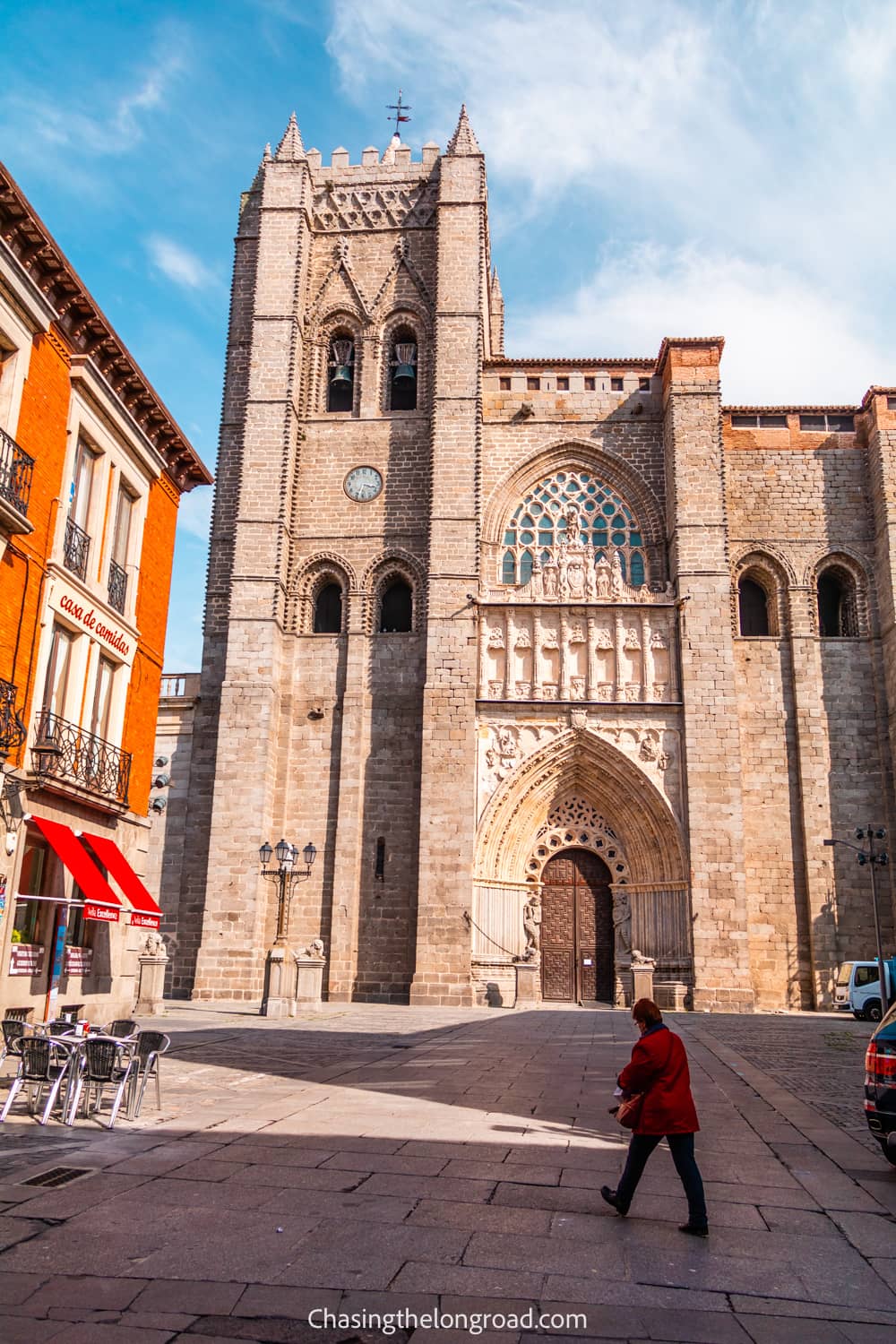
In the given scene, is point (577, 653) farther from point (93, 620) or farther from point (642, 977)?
point (93, 620)

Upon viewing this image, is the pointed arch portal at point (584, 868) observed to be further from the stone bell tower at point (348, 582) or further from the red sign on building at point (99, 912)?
the red sign on building at point (99, 912)

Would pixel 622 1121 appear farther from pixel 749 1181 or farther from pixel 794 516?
pixel 794 516

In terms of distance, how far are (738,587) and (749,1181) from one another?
20.6 meters

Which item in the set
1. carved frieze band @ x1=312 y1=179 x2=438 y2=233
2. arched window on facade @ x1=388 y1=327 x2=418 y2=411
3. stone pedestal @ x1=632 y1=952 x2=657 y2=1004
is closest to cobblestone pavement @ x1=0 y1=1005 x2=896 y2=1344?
stone pedestal @ x1=632 y1=952 x2=657 y2=1004

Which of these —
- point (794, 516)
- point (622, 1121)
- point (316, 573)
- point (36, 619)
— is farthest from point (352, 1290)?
point (794, 516)

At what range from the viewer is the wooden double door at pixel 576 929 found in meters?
23.5

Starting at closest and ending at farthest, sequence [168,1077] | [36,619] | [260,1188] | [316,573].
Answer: [260,1188], [168,1077], [36,619], [316,573]

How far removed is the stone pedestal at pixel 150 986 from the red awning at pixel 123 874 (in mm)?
3193

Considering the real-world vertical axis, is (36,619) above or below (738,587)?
below

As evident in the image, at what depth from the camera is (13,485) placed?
1209 cm

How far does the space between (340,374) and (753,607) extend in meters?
11.5

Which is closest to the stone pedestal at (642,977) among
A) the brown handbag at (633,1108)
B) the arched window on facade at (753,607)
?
the arched window on facade at (753,607)

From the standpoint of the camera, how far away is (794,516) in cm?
2547

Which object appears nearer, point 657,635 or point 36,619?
point 36,619
